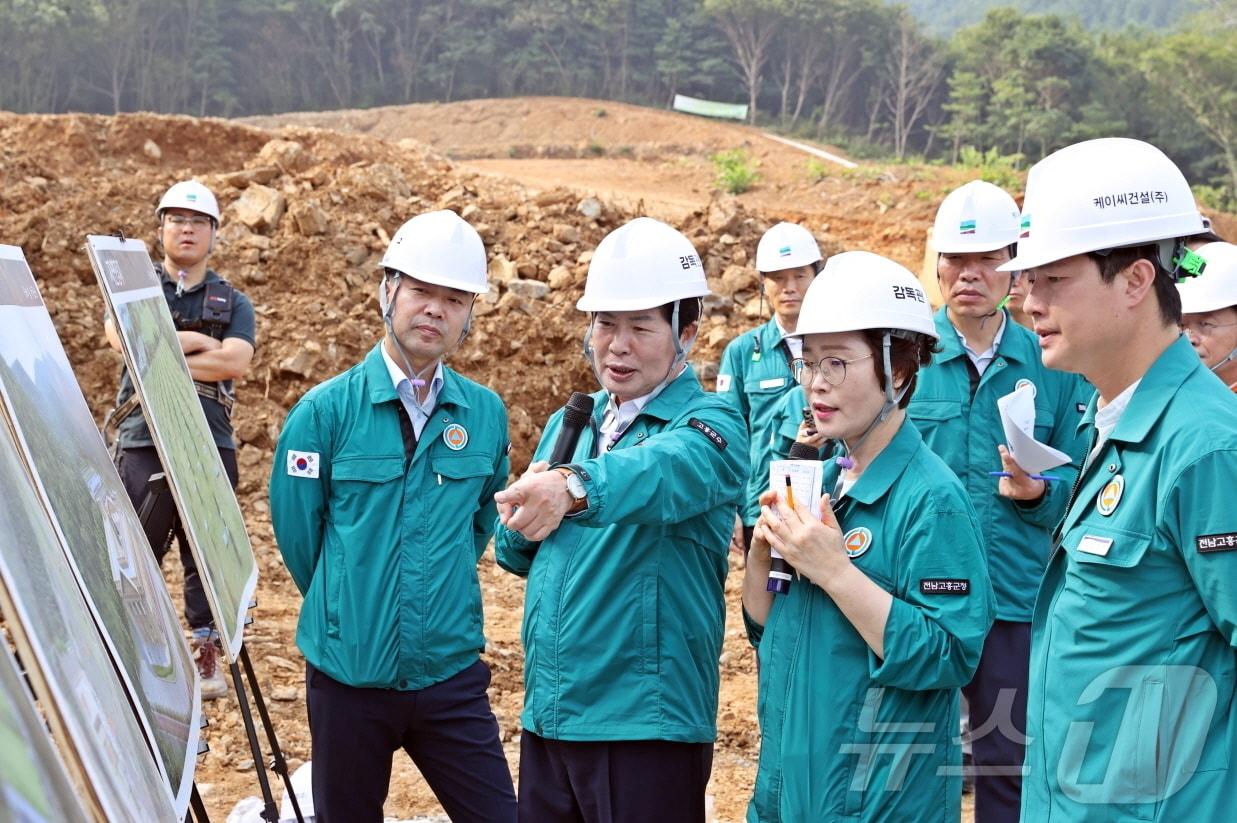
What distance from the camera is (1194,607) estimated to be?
86.4 inches

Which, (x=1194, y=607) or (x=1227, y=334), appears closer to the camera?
(x=1194, y=607)

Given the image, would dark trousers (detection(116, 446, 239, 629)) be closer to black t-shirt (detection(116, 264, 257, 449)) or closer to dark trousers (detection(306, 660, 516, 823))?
black t-shirt (detection(116, 264, 257, 449))

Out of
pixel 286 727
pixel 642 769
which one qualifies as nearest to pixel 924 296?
pixel 642 769

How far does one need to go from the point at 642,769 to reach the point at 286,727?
3.56 meters

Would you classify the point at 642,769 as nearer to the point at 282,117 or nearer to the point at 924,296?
the point at 924,296

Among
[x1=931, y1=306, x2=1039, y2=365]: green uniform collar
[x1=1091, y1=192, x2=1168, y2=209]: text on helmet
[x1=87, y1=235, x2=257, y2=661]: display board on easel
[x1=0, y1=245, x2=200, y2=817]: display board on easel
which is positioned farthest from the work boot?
[x1=1091, y1=192, x2=1168, y2=209]: text on helmet

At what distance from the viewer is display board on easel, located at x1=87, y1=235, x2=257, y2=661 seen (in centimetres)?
295

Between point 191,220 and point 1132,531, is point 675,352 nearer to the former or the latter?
point 1132,531

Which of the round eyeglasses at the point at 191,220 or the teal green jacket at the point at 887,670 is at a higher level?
the round eyeglasses at the point at 191,220

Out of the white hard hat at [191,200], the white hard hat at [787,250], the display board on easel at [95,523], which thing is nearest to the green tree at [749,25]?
the white hard hat at [787,250]

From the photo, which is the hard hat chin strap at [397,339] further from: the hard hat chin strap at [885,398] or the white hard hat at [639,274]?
the hard hat chin strap at [885,398]

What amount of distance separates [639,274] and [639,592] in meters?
0.84

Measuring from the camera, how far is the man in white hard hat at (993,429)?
4320 mm

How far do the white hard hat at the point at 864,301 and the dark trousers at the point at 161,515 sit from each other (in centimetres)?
290
